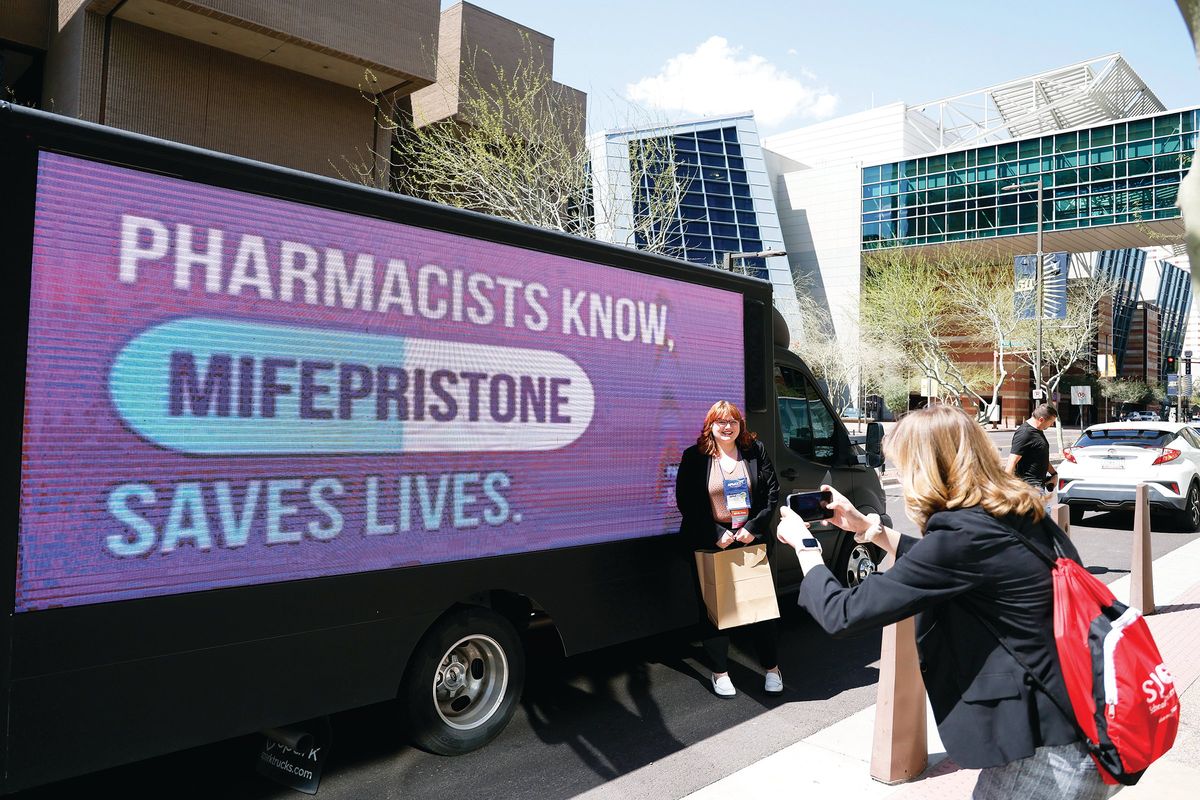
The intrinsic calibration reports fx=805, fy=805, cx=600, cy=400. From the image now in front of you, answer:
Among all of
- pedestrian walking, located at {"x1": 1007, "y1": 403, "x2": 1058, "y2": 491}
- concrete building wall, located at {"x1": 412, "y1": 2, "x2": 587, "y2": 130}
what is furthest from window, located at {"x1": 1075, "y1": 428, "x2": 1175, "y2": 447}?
concrete building wall, located at {"x1": 412, "y1": 2, "x2": 587, "y2": 130}

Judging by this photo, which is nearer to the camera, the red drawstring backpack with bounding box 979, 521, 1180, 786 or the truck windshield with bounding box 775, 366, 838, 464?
the red drawstring backpack with bounding box 979, 521, 1180, 786

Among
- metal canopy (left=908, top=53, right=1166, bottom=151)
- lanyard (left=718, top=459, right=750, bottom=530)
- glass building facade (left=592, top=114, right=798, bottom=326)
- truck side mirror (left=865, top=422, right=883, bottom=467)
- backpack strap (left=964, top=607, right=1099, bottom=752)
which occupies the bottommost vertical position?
backpack strap (left=964, top=607, right=1099, bottom=752)

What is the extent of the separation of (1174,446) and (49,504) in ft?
47.0

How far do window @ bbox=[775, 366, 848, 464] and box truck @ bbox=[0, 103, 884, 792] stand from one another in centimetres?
157

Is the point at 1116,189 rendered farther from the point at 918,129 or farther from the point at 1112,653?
the point at 1112,653

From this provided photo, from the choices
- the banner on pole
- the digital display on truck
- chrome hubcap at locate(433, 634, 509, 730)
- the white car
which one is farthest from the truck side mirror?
the banner on pole

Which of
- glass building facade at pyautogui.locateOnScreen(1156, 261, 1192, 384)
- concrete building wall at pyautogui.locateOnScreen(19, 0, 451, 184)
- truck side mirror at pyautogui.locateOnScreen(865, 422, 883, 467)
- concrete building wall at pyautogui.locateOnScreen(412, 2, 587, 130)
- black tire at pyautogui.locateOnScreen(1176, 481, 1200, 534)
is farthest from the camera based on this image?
glass building facade at pyautogui.locateOnScreen(1156, 261, 1192, 384)

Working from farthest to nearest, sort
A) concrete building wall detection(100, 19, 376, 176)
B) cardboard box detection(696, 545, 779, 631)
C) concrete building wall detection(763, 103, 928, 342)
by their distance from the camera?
concrete building wall detection(763, 103, 928, 342) < concrete building wall detection(100, 19, 376, 176) < cardboard box detection(696, 545, 779, 631)

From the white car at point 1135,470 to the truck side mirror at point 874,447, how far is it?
767cm

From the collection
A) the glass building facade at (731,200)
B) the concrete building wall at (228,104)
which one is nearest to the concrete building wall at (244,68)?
the concrete building wall at (228,104)

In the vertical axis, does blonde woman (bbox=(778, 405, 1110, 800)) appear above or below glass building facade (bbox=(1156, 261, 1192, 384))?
below

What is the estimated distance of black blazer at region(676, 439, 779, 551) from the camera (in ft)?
15.5

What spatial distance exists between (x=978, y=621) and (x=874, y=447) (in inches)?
185

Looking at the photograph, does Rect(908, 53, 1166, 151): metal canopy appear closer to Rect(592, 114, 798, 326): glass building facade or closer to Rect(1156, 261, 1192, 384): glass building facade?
Rect(592, 114, 798, 326): glass building facade
